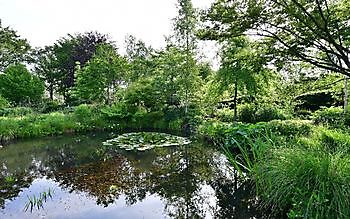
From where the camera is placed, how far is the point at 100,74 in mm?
18609

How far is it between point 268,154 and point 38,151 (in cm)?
902

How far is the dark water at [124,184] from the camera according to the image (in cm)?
529

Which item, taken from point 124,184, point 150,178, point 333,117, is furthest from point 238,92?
point 124,184

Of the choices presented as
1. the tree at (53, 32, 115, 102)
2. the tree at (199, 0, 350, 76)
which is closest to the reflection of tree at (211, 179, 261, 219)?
the tree at (199, 0, 350, 76)

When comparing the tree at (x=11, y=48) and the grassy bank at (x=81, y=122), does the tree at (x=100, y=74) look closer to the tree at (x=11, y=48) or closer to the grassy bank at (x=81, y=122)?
the grassy bank at (x=81, y=122)

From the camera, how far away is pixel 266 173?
4.50 m

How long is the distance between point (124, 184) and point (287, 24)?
4.65 m

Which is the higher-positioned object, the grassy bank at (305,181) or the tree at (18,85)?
the tree at (18,85)

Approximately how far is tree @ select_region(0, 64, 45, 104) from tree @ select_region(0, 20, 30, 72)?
6622 millimetres

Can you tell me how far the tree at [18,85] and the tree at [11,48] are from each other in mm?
6622

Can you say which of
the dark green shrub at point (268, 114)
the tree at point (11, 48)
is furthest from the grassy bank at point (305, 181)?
the tree at point (11, 48)

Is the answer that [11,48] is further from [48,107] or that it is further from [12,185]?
[12,185]

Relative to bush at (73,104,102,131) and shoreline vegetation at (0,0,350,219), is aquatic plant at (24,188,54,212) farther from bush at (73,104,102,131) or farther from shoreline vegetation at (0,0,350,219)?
bush at (73,104,102,131)

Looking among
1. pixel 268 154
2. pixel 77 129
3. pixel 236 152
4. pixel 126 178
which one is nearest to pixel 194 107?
pixel 77 129
